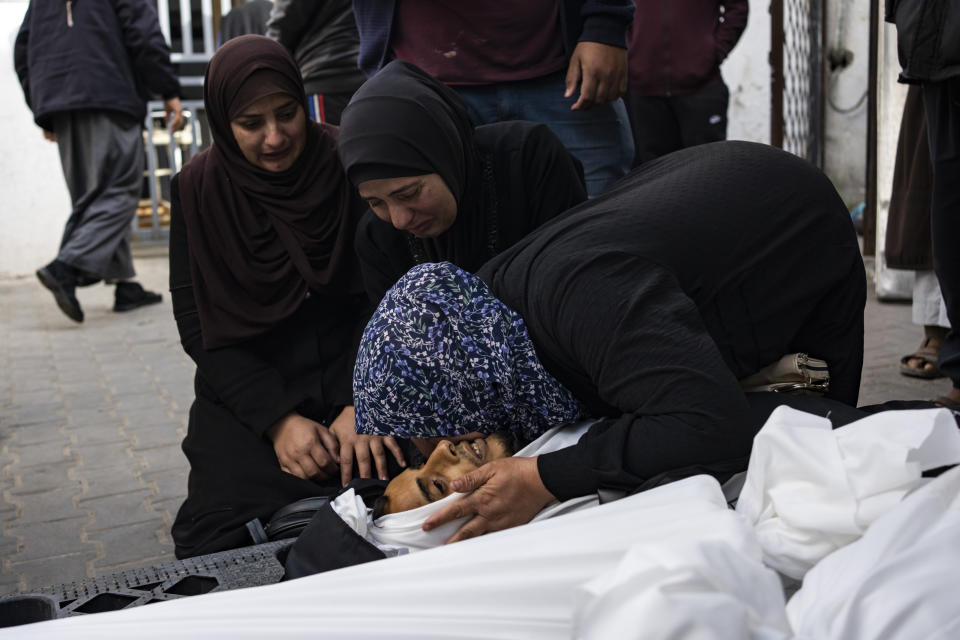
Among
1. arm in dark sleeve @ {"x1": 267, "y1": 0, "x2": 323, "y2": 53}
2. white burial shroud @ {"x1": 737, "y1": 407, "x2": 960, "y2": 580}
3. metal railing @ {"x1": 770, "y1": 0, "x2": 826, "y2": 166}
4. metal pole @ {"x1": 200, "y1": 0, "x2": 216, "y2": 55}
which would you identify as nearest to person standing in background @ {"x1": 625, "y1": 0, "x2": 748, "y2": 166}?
arm in dark sleeve @ {"x1": 267, "y1": 0, "x2": 323, "y2": 53}

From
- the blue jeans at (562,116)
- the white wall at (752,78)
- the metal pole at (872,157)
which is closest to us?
the blue jeans at (562,116)

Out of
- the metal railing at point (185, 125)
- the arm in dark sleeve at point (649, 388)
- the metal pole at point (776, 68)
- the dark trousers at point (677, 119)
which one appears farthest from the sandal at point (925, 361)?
the metal railing at point (185, 125)

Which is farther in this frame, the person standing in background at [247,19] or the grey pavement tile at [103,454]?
the person standing in background at [247,19]

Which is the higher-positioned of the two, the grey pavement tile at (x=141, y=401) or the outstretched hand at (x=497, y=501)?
the outstretched hand at (x=497, y=501)

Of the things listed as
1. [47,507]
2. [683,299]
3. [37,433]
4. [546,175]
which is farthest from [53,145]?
[683,299]

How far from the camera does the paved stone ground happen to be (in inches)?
113

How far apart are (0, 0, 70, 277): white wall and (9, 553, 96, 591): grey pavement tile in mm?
5474

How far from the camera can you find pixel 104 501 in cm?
322

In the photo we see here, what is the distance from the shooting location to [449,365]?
194cm

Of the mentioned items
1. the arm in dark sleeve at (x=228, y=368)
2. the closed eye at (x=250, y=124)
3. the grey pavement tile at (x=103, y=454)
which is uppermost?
the closed eye at (x=250, y=124)

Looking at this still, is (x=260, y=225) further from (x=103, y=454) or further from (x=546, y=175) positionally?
(x=103, y=454)

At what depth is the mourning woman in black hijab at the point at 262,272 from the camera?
2.74m

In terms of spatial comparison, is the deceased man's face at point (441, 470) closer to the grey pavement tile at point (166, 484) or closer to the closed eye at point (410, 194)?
the closed eye at point (410, 194)

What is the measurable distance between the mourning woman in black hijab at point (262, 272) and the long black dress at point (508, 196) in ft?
1.07
